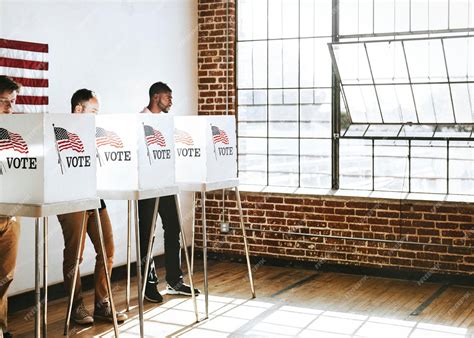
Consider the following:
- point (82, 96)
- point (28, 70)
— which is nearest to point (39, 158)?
point (82, 96)

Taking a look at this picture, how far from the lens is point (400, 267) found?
6977 mm

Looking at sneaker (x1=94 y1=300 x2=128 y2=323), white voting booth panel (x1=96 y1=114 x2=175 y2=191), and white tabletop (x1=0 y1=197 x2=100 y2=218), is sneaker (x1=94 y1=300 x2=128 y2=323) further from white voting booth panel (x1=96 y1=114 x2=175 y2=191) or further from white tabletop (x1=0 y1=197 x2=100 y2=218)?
white tabletop (x1=0 y1=197 x2=100 y2=218)

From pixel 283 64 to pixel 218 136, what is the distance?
2.17 meters

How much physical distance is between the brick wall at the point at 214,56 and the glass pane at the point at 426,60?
1.91m

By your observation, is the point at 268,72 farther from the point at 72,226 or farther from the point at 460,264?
the point at 72,226

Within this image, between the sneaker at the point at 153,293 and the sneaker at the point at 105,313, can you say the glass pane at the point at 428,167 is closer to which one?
the sneaker at the point at 153,293

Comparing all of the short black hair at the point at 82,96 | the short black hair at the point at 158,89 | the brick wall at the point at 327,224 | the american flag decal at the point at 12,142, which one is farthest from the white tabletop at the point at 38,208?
the brick wall at the point at 327,224

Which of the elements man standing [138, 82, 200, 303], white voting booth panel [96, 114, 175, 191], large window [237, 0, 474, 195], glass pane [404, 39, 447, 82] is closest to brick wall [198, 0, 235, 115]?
large window [237, 0, 474, 195]

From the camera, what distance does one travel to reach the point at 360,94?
23.6 ft

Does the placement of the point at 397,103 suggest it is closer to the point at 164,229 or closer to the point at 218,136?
the point at 218,136

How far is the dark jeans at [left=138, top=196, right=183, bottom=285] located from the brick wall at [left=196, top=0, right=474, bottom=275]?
1.53 meters

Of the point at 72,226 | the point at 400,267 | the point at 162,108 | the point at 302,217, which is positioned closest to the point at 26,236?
the point at 72,226

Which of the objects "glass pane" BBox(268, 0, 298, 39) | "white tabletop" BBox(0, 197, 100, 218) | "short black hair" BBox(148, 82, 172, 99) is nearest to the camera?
"white tabletop" BBox(0, 197, 100, 218)

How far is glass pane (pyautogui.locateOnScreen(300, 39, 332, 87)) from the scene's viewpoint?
741 centimetres
